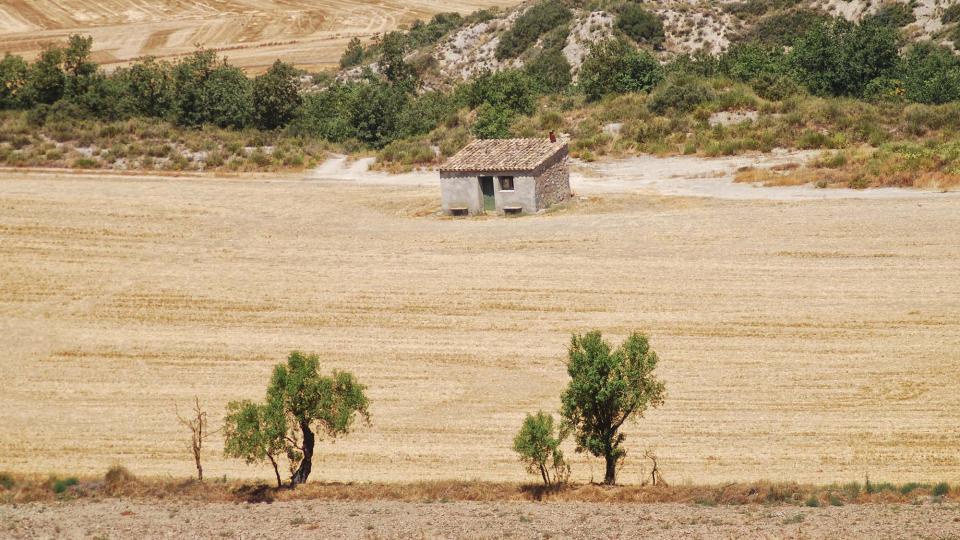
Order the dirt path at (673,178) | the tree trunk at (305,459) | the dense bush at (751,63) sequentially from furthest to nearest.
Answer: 1. the dense bush at (751,63)
2. the dirt path at (673,178)
3. the tree trunk at (305,459)

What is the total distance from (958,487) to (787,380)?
23.5 feet

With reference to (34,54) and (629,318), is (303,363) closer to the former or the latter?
(629,318)

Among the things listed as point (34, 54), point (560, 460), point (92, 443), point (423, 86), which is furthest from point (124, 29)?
A: point (560, 460)

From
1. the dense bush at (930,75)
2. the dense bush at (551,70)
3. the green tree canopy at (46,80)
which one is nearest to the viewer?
the dense bush at (930,75)

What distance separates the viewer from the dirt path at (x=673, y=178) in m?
46.9

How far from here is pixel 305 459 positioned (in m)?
25.7

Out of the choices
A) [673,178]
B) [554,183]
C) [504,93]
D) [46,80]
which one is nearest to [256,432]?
[554,183]

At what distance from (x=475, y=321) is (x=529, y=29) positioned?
51.7m

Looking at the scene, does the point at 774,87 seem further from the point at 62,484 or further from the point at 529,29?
the point at 62,484

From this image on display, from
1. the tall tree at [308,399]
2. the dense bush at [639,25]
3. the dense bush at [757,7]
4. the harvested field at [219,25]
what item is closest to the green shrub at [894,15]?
the dense bush at [757,7]

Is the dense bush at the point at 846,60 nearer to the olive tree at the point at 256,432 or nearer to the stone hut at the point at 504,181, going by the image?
the stone hut at the point at 504,181

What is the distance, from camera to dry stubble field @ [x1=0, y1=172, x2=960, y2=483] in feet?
91.9

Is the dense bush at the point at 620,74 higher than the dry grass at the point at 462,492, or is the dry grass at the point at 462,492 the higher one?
the dense bush at the point at 620,74

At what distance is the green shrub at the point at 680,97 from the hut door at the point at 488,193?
15.2m
